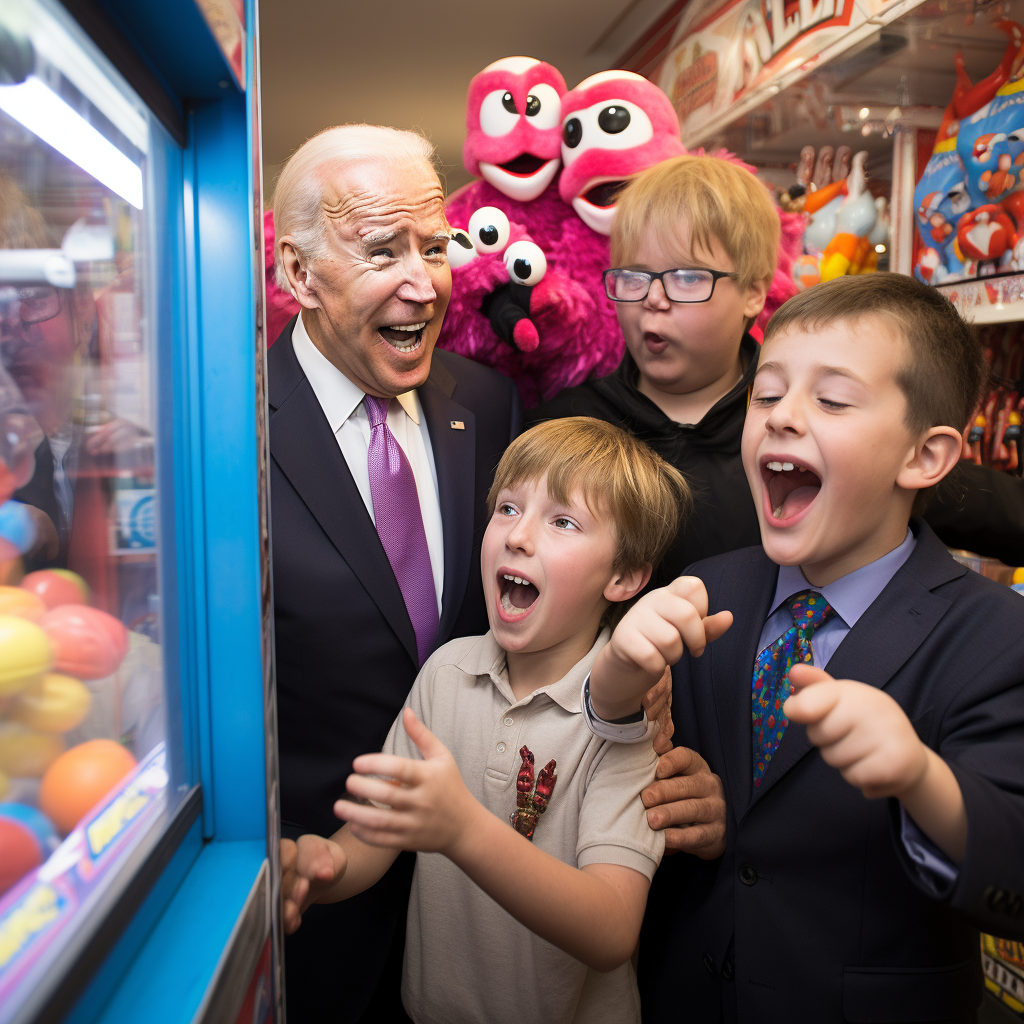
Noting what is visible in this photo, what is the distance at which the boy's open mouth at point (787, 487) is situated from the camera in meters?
1.12

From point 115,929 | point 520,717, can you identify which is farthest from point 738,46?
point 115,929

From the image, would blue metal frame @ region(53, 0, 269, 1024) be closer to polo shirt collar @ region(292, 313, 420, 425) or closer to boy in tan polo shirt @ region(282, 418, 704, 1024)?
boy in tan polo shirt @ region(282, 418, 704, 1024)

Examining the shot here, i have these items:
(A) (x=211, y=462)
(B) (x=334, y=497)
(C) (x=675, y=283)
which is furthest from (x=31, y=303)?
(C) (x=675, y=283)

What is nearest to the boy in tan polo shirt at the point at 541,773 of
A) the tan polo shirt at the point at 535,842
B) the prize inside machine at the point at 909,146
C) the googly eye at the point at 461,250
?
the tan polo shirt at the point at 535,842

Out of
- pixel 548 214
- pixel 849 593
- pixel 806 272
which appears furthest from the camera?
pixel 806 272

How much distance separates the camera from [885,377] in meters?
1.06

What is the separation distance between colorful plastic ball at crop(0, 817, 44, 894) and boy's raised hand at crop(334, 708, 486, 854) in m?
0.24

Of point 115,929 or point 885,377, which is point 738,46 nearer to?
point 885,377

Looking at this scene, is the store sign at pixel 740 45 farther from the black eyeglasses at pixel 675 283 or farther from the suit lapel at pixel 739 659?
the suit lapel at pixel 739 659

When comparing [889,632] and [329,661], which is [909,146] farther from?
[329,661]

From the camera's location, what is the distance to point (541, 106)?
1.92 meters

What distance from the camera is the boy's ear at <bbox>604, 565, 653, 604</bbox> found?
48.8 inches

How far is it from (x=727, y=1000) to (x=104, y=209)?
3.83ft

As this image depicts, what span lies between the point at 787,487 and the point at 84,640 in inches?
36.2
